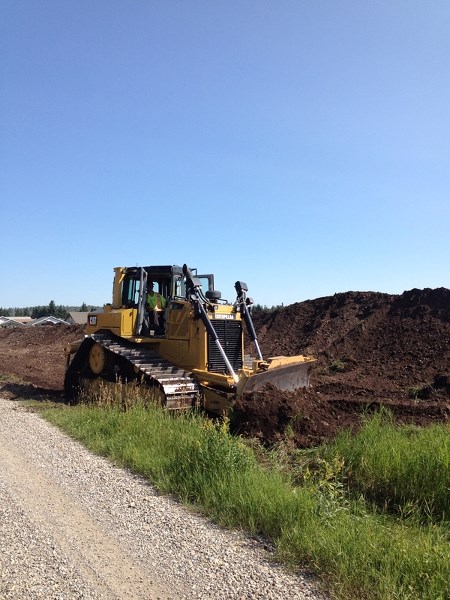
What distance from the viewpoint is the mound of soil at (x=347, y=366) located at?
9.52 meters

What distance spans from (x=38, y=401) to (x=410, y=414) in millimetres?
8528

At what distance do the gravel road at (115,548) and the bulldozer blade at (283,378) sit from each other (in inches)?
134

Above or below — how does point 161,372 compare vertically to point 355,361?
below

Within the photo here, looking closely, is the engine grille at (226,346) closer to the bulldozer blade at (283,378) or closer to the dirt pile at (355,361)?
the bulldozer blade at (283,378)

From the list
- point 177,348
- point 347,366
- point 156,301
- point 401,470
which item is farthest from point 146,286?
point 347,366

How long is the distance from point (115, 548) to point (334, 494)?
7.09 ft

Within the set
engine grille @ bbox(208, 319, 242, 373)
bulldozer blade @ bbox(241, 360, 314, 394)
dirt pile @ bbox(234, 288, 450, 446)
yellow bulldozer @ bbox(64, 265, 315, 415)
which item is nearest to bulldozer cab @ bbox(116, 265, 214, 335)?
yellow bulldozer @ bbox(64, 265, 315, 415)

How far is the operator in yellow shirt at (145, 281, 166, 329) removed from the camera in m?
13.1

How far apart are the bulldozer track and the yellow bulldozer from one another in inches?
0.7

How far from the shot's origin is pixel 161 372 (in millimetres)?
11430

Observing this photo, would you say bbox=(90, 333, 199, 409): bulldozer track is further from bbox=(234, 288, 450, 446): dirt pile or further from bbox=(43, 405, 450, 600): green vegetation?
bbox=(43, 405, 450, 600): green vegetation

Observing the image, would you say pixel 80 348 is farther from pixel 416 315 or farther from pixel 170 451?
pixel 416 315

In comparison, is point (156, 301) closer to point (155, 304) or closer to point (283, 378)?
point (155, 304)

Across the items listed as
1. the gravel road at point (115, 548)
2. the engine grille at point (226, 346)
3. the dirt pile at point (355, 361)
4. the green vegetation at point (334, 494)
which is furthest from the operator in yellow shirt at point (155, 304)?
the gravel road at point (115, 548)
